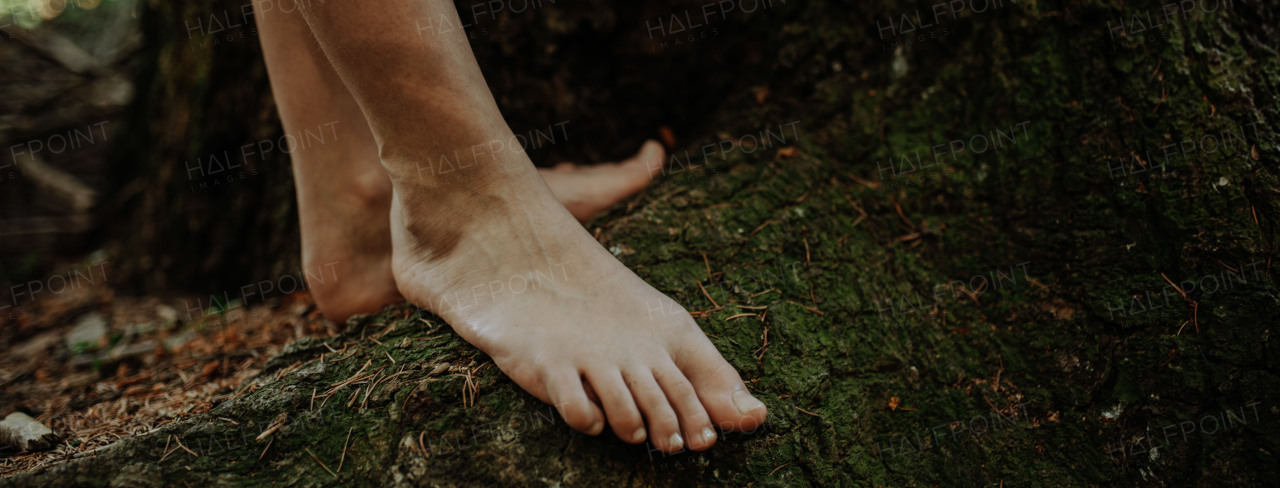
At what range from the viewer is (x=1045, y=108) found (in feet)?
4.87

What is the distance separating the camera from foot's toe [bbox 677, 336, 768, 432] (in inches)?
45.3

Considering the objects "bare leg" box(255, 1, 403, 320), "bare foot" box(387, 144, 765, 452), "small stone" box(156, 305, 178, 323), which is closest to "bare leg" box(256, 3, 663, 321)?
"bare leg" box(255, 1, 403, 320)

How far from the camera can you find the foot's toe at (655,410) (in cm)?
114

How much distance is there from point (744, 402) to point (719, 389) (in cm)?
6

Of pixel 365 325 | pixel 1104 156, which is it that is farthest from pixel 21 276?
pixel 1104 156

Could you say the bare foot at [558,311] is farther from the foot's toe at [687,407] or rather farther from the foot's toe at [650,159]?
the foot's toe at [650,159]

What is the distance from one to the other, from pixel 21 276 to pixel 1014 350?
3885mm

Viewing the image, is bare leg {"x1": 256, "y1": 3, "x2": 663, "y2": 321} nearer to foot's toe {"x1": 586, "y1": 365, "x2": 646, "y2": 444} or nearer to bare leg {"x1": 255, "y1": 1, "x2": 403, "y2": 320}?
bare leg {"x1": 255, "y1": 1, "x2": 403, "y2": 320}

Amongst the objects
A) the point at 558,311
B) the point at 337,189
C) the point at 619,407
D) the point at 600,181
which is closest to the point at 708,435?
the point at 619,407

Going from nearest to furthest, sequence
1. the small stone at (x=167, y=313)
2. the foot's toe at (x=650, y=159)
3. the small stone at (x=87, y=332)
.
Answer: the foot's toe at (x=650, y=159) → the small stone at (x=87, y=332) → the small stone at (x=167, y=313)

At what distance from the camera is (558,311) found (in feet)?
4.23

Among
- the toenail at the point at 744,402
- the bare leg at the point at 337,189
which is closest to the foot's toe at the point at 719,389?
the toenail at the point at 744,402

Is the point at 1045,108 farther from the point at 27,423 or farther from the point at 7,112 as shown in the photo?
the point at 7,112

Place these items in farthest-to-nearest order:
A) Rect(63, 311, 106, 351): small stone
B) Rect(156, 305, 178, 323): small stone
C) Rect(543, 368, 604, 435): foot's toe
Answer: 1. Rect(156, 305, 178, 323): small stone
2. Rect(63, 311, 106, 351): small stone
3. Rect(543, 368, 604, 435): foot's toe
